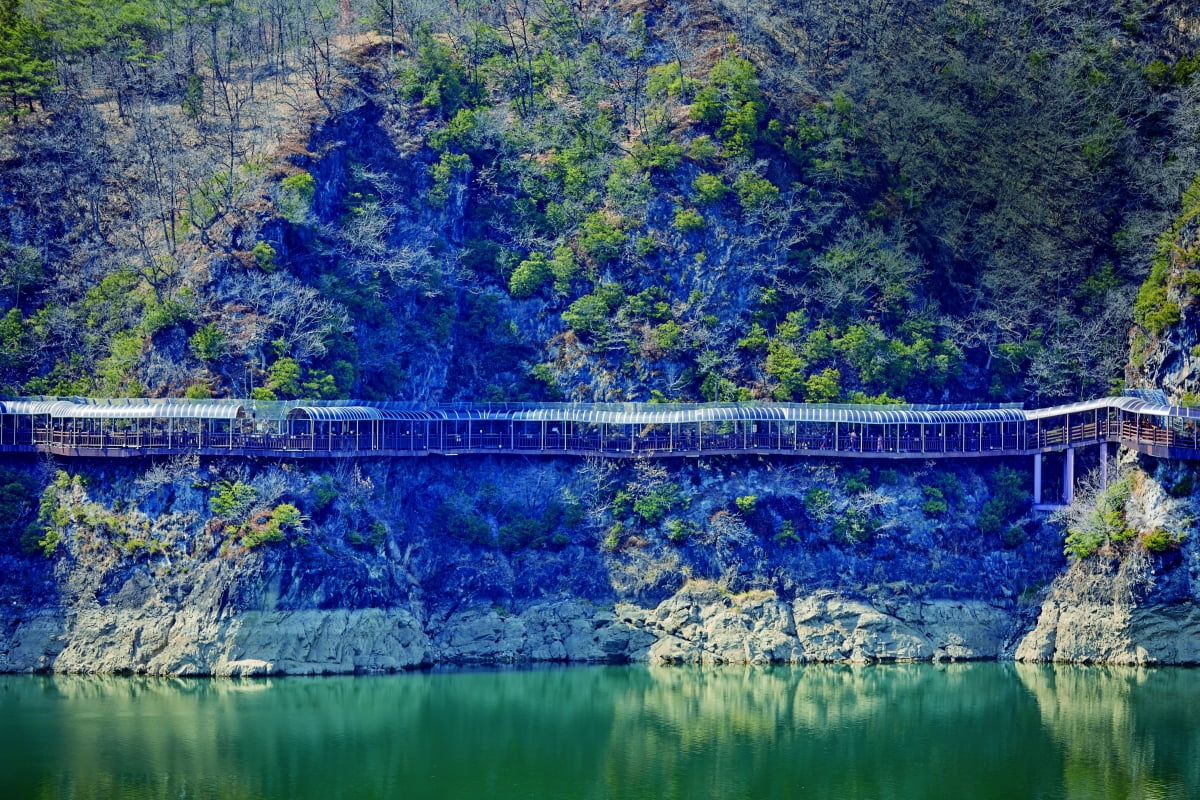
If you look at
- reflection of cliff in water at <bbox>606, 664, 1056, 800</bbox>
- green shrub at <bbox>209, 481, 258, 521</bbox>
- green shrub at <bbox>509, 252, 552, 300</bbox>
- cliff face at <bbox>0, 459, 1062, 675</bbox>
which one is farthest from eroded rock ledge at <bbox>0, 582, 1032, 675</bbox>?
green shrub at <bbox>509, 252, 552, 300</bbox>

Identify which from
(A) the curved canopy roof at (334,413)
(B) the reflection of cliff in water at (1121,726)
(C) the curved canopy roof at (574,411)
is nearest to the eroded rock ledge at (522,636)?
(B) the reflection of cliff in water at (1121,726)

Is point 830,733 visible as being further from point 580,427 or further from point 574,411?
point 574,411

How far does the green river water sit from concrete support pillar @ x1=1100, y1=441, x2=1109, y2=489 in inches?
445

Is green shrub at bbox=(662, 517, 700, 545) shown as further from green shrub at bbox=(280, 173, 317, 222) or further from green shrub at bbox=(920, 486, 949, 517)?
green shrub at bbox=(280, 173, 317, 222)

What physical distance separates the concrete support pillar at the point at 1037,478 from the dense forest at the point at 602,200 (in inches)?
230

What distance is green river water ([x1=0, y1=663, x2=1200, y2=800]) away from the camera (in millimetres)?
81812

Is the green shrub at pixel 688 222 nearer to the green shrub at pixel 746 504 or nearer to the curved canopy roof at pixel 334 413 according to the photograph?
Answer: the green shrub at pixel 746 504

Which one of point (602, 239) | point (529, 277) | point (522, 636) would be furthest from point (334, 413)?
point (602, 239)

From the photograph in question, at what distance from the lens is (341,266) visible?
384 feet

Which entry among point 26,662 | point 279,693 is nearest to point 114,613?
point 26,662

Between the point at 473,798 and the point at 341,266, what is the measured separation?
149 feet

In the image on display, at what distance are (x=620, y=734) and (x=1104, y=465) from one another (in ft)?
113

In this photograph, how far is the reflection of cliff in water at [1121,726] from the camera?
81.8 meters

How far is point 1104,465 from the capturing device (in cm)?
10919
